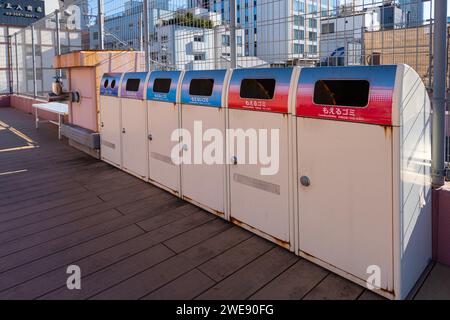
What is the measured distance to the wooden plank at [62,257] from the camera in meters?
2.54

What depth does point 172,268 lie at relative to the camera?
2.63m

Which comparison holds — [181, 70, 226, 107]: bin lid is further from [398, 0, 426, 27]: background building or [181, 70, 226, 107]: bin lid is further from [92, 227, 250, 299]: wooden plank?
[398, 0, 426, 27]: background building

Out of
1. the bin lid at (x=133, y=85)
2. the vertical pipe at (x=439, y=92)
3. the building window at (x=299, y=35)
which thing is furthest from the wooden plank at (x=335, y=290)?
the bin lid at (x=133, y=85)

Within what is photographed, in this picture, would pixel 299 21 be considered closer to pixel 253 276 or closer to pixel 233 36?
pixel 233 36

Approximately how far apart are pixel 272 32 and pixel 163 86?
1177 millimetres

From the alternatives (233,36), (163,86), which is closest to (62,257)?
(163,86)

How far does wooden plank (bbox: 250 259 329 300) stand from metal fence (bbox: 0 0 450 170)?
1474mm

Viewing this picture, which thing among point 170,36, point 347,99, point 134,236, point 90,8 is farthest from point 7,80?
point 347,99

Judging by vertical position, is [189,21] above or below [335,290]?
above

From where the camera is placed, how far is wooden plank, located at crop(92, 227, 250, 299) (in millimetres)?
2359

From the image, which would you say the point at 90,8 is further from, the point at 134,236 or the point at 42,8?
the point at 42,8

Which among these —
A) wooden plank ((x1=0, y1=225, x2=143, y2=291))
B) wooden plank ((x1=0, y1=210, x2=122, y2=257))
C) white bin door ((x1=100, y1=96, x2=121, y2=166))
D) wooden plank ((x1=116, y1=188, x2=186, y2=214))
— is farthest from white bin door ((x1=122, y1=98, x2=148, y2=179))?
wooden plank ((x1=0, y1=225, x2=143, y2=291))

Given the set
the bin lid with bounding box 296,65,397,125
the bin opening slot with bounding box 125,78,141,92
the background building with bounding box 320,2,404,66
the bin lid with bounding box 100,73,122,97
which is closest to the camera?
the bin lid with bounding box 296,65,397,125
